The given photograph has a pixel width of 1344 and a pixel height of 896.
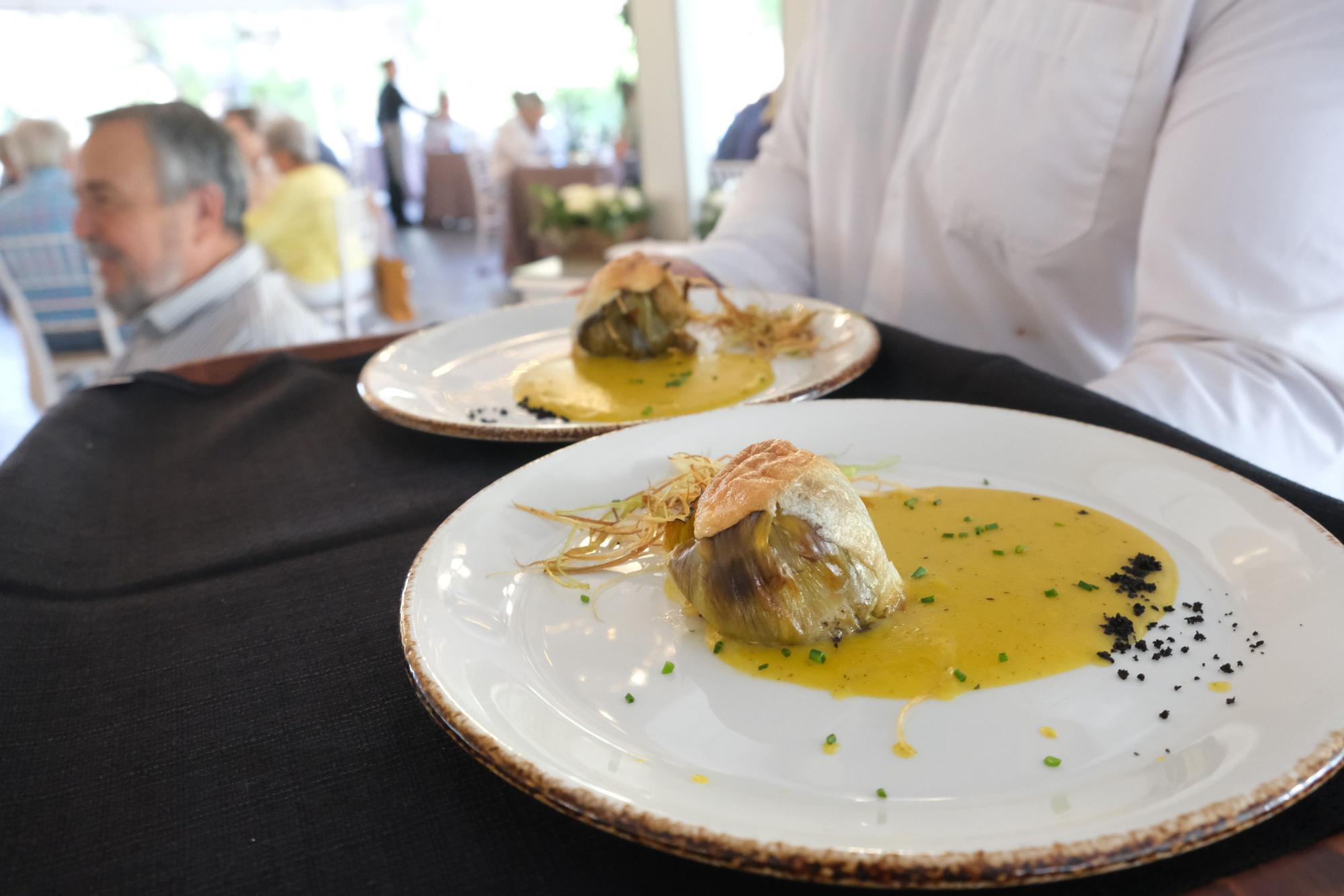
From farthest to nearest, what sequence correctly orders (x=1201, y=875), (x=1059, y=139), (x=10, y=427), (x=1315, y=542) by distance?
(x=10, y=427)
(x=1059, y=139)
(x=1315, y=542)
(x=1201, y=875)

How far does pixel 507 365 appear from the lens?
1619 millimetres

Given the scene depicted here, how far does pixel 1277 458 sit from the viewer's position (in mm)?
1207

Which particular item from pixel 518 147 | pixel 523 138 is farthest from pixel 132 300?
pixel 523 138

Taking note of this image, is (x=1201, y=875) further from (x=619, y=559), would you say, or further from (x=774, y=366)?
(x=774, y=366)

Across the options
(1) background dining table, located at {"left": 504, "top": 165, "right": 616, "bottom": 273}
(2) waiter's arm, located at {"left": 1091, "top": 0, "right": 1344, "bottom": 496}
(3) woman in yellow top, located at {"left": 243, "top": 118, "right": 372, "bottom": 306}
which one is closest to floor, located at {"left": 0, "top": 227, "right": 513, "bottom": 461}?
(1) background dining table, located at {"left": 504, "top": 165, "right": 616, "bottom": 273}

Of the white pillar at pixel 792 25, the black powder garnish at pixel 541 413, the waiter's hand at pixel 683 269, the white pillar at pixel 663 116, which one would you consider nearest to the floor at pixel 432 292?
the white pillar at pixel 663 116

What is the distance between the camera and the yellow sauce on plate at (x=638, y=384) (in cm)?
137

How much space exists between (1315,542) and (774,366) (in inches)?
34.9

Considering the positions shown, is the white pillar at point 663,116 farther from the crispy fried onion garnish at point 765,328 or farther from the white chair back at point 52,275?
the crispy fried onion garnish at point 765,328

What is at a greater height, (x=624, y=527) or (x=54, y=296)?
(x=624, y=527)

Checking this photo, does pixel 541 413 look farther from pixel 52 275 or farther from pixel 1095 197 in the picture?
pixel 52 275

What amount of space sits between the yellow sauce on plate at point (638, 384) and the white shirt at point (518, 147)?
343 inches

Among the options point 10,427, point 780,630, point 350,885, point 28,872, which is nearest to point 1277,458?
point 780,630

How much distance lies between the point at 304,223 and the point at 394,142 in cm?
845
